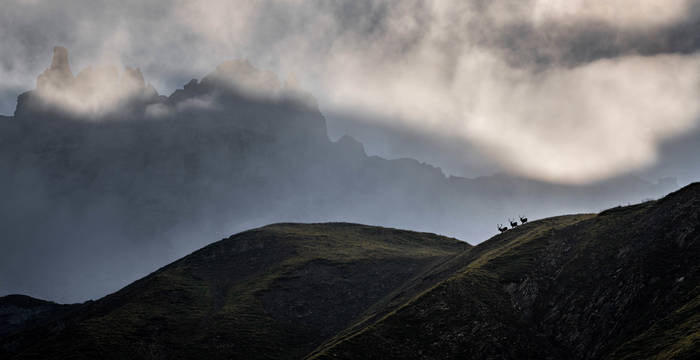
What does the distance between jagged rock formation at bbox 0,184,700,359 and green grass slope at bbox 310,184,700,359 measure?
7.7 inches

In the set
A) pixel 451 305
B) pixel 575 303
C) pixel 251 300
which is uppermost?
pixel 251 300

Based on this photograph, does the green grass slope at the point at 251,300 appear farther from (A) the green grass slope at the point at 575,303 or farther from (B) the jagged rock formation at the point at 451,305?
(A) the green grass slope at the point at 575,303

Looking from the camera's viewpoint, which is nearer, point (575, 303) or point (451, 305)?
point (575, 303)

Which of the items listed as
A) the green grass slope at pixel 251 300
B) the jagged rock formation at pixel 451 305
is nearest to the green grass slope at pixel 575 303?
the jagged rock formation at pixel 451 305

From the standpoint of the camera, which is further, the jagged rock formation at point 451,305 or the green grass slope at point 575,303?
the jagged rock formation at point 451,305

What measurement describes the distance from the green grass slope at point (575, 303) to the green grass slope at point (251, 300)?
26569 mm

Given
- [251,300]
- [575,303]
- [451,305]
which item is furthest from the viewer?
[251,300]

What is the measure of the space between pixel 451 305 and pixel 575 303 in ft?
51.4

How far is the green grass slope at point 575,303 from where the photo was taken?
41500 millimetres

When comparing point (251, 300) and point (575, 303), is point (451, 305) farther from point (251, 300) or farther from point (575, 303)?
point (251, 300)

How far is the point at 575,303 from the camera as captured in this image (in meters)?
53.4

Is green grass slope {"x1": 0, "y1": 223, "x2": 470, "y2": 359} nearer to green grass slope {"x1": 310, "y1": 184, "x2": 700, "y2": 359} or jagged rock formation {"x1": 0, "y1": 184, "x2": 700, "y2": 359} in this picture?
jagged rock formation {"x1": 0, "y1": 184, "x2": 700, "y2": 359}

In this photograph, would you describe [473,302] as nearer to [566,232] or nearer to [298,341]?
[566,232]

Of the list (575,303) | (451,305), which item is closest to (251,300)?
(451,305)
